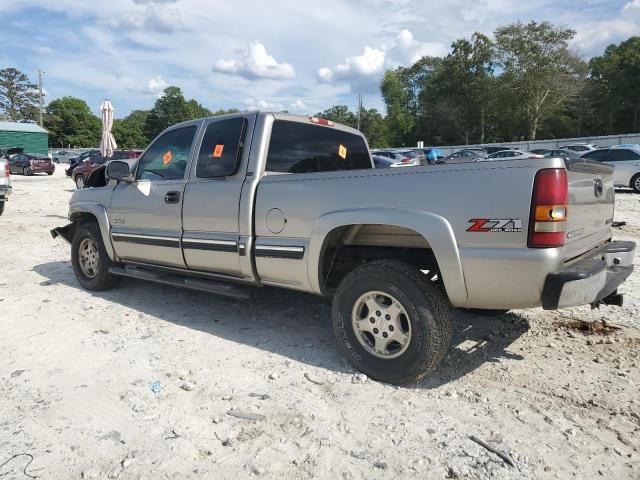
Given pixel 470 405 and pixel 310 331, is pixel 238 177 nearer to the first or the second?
pixel 310 331

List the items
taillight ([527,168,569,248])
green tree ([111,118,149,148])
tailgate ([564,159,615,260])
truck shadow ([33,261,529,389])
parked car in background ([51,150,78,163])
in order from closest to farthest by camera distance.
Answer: taillight ([527,168,569,248])
tailgate ([564,159,615,260])
truck shadow ([33,261,529,389])
parked car in background ([51,150,78,163])
green tree ([111,118,149,148])

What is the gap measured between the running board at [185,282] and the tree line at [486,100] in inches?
2265

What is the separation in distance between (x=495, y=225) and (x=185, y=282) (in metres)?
2.88

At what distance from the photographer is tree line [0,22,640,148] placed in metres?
54.1

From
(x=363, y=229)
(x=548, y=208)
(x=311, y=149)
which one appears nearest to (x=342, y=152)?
(x=311, y=149)

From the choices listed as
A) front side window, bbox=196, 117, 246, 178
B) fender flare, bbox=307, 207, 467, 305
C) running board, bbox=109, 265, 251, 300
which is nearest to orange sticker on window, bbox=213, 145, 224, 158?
front side window, bbox=196, 117, 246, 178

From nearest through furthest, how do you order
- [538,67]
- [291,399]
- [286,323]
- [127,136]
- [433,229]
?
[433,229] → [291,399] → [286,323] → [538,67] → [127,136]

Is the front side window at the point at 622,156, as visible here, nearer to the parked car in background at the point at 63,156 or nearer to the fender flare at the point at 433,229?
the fender flare at the point at 433,229

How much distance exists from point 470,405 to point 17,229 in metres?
10.2

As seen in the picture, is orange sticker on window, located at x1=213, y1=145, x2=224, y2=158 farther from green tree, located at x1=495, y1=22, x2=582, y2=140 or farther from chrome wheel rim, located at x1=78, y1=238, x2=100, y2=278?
green tree, located at x1=495, y1=22, x2=582, y2=140

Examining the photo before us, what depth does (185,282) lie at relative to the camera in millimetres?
4648

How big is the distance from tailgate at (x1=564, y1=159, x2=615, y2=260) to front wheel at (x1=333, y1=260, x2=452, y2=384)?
0.89m

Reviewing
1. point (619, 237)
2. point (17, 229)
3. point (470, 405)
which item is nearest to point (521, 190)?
point (470, 405)

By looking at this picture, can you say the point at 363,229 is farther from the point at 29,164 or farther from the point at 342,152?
the point at 29,164
